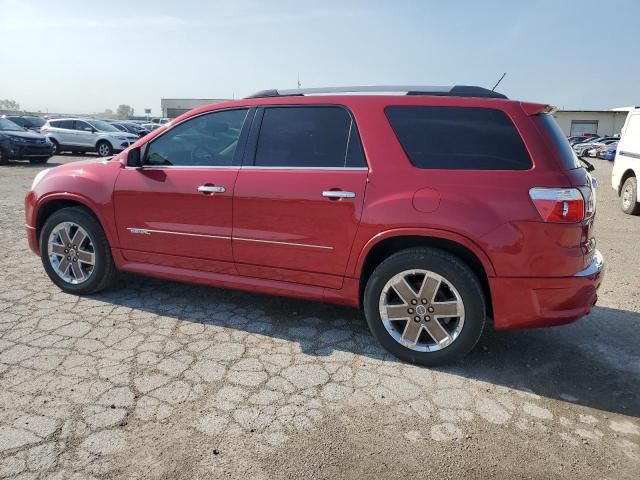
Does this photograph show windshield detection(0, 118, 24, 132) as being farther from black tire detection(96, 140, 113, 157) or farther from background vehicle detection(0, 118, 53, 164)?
black tire detection(96, 140, 113, 157)

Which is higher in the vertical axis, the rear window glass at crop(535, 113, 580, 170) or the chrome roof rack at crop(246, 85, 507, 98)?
the chrome roof rack at crop(246, 85, 507, 98)

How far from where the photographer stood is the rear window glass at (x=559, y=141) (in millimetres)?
3078

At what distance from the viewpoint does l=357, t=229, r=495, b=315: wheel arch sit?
3049 mm

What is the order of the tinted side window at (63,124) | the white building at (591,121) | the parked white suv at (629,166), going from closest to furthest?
1. the parked white suv at (629,166)
2. the tinted side window at (63,124)
3. the white building at (591,121)

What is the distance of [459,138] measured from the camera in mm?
3158

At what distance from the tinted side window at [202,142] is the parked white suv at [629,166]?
27.8 ft

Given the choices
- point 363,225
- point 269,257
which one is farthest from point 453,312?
point 269,257

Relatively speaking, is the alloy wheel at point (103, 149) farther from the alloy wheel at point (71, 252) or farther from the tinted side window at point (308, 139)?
the tinted side window at point (308, 139)

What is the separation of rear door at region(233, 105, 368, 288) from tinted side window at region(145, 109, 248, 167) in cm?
20

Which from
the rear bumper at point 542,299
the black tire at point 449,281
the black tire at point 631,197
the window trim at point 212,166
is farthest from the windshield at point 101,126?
the rear bumper at point 542,299

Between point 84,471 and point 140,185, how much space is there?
2.40 m

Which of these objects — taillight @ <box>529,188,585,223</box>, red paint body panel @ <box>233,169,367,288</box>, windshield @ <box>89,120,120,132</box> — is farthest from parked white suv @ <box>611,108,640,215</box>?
windshield @ <box>89,120,120,132</box>

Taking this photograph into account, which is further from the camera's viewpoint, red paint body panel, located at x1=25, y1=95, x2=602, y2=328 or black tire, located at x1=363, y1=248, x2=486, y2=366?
black tire, located at x1=363, y1=248, x2=486, y2=366

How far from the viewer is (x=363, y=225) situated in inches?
129
